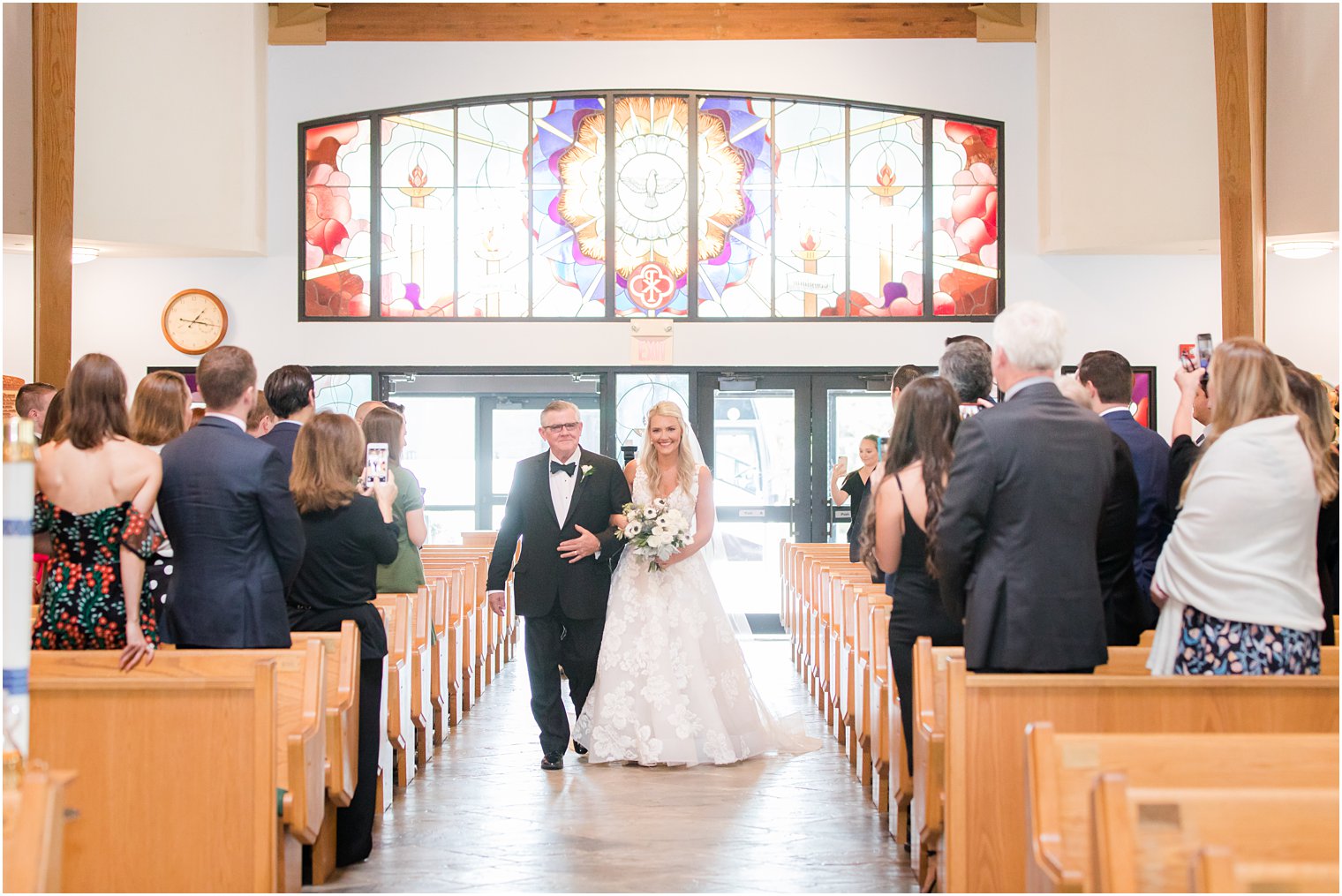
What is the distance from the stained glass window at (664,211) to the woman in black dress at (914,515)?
22.2 ft

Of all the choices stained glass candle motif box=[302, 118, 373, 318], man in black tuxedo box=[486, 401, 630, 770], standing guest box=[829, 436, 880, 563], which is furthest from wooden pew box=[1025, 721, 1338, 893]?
stained glass candle motif box=[302, 118, 373, 318]

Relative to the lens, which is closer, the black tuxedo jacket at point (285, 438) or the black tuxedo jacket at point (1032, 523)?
the black tuxedo jacket at point (1032, 523)

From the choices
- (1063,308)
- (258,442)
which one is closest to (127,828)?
(258,442)

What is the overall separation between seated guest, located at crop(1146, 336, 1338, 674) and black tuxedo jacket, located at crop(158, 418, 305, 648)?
248 cm

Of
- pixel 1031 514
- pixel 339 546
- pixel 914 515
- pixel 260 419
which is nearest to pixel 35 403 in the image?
pixel 260 419

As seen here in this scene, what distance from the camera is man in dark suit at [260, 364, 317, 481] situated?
4.60m

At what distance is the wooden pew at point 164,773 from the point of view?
9.61 feet

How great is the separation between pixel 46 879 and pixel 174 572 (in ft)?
5.61

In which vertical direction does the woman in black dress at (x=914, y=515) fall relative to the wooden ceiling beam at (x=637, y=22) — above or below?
below

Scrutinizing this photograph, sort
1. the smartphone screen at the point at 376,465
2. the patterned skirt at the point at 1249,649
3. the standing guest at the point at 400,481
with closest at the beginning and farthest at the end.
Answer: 1. the patterned skirt at the point at 1249,649
2. the smartphone screen at the point at 376,465
3. the standing guest at the point at 400,481

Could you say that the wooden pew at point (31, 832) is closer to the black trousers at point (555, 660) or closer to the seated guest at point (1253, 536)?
the seated guest at point (1253, 536)

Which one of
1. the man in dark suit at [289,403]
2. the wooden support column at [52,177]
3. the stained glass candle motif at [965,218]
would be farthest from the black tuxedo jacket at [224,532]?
the stained glass candle motif at [965,218]

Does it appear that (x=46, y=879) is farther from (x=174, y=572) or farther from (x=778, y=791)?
(x=778, y=791)

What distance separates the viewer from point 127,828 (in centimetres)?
293
